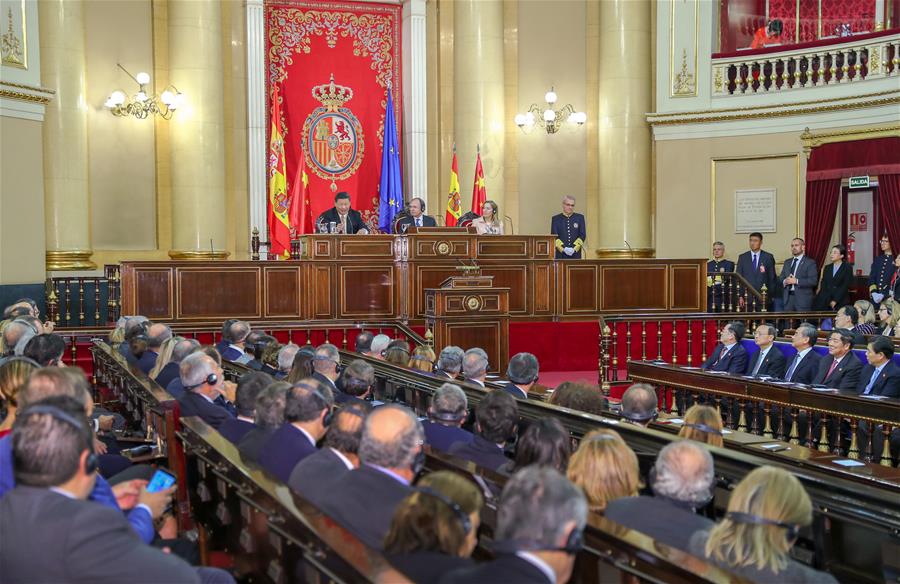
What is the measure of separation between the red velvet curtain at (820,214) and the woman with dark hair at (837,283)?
109cm

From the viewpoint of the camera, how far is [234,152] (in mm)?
13500

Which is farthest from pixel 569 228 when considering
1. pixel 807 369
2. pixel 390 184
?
pixel 807 369

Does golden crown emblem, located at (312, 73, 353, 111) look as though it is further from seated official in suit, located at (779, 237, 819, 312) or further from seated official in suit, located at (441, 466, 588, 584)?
seated official in suit, located at (441, 466, 588, 584)

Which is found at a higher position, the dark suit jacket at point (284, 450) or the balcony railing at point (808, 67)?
the balcony railing at point (808, 67)

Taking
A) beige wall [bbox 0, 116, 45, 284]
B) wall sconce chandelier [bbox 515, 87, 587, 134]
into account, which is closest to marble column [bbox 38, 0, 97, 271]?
beige wall [bbox 0, 116, 45, 284]

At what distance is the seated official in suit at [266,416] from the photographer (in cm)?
399

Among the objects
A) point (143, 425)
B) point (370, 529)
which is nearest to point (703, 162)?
point (143, 425)

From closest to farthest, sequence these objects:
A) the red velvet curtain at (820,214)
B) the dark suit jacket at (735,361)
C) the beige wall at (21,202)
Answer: the dark suit jacket at (735,361)
the beige wall at (21,202)
the red velvet curtain at (820,214)

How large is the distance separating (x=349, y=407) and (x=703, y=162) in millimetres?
11563

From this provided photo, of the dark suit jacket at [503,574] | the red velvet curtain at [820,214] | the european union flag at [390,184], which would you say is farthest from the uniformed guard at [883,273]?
the dark suit jacket at [503,574]

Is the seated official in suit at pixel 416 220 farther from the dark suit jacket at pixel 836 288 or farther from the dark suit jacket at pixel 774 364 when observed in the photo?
the dark suit jacket at pixel 836 288

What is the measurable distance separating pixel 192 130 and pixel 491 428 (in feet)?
32.1

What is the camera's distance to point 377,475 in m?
2.89

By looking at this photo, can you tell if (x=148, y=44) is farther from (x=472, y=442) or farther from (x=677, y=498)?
(x=677, y=498)
